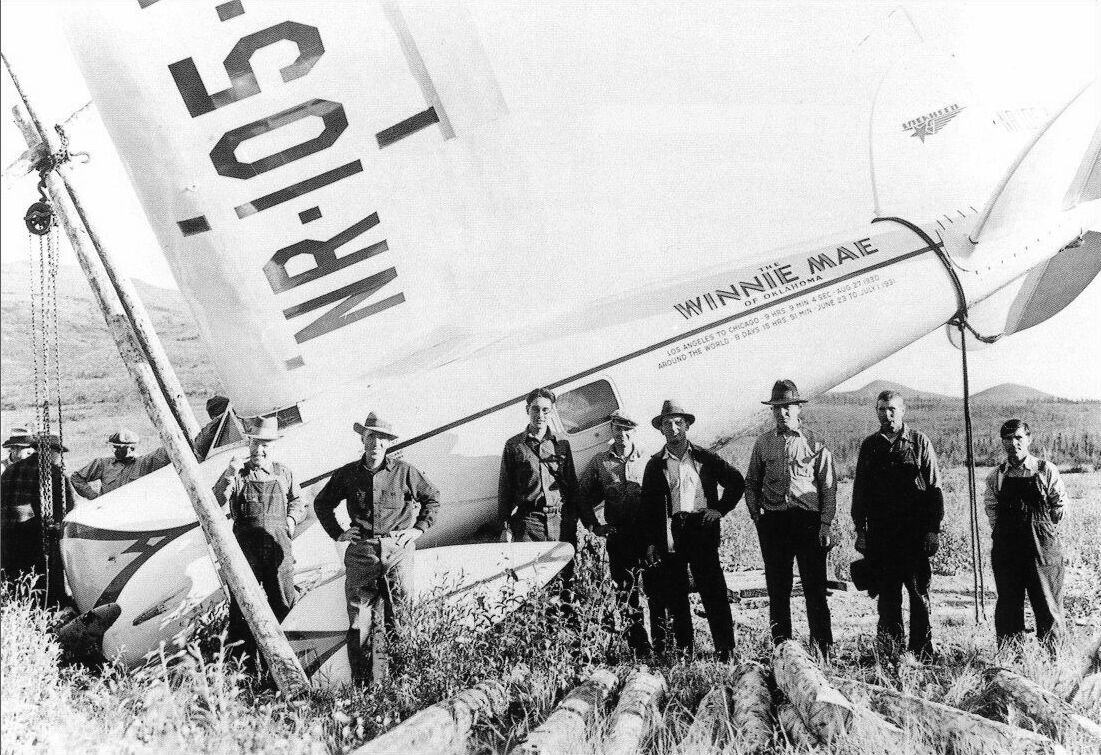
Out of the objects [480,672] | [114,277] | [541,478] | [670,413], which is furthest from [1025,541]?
[114,277]

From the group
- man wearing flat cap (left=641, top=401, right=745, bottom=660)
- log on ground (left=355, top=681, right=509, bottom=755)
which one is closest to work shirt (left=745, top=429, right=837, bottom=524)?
man wearing flat cap (left=641, top=401, right=745, bottom=660)

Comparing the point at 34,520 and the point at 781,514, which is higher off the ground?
the point at 34,520

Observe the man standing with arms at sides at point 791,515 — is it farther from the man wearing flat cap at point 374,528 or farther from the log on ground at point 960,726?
the man wearing flat cap at point 374,528

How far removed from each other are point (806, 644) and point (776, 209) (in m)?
2.18

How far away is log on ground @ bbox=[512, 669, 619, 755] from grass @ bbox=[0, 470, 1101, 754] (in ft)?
0.30

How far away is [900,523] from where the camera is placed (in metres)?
3.54

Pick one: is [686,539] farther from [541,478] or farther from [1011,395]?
[1011,395]

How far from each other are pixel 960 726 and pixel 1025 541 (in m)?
1.12

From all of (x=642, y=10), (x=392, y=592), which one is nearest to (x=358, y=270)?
(x=392, y=592)

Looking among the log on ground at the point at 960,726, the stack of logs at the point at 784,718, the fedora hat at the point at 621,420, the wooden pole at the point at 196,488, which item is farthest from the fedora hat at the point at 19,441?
the log on ground at the point at 960,726

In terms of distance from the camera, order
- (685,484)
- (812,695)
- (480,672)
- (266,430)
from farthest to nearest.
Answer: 1. (266,430)
2. (685,484)
3. (480,672)
4. (812,695)

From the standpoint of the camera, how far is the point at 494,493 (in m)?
3.82

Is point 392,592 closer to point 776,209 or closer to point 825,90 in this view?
point 776,209

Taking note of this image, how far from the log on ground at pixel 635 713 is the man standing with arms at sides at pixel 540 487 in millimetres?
596
